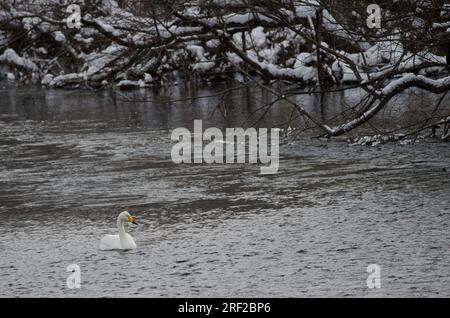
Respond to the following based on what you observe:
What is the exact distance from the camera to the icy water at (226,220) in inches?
363

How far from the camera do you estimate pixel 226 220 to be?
11.7m

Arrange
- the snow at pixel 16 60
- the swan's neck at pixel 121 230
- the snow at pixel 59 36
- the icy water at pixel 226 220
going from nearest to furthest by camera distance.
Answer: the icy water at pixel 226 220, the swan's neck at pixel 121 230, the snow at pixel 59 36, the snow at pixel 16 60

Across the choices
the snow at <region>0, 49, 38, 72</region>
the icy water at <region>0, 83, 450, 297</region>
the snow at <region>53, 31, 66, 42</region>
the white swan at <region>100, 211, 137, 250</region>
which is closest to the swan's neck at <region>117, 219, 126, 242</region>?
the white swan at <region>100, 211, 137, 250</region>

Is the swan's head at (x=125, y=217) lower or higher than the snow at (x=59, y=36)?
lower

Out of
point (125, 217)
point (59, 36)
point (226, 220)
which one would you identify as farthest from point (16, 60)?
point (125, 217)

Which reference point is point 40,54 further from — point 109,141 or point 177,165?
point 177,165

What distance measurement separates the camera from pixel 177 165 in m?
15.8

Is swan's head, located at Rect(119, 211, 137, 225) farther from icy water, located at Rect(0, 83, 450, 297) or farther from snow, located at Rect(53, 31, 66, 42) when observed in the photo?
snow, located at Rect(53, 31, 66, 42)

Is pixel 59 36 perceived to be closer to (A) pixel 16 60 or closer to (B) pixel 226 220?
(A) pixel 16 60

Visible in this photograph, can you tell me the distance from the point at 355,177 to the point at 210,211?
2.71m

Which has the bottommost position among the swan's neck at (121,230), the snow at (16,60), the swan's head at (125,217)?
the swan's neck at (121,230)

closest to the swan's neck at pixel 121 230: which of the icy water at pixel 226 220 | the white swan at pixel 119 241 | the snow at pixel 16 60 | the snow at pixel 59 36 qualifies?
the white swan at pixel 119 241

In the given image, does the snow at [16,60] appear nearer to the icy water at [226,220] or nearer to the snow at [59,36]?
the snow at [59,36]

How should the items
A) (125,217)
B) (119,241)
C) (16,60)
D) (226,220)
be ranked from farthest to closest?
(16,60) → (226,220) → (125,217) → (119,241)
